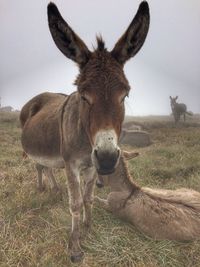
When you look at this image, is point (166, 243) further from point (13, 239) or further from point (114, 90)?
point (114, 90)

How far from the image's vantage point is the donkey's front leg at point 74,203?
15.2 ft

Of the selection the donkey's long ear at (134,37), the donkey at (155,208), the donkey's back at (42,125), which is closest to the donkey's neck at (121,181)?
the donkey at (155,208)

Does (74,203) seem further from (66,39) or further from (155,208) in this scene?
(66,39)

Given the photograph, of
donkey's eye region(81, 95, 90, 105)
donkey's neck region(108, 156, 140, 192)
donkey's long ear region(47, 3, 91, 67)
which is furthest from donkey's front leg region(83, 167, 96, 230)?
donkey's long ear region(47, 3, 91, 67)

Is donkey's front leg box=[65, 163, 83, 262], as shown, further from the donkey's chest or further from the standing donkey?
the donkey's chest

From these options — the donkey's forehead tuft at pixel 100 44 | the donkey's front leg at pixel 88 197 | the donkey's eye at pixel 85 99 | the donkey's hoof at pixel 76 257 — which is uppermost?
the donkey's forehead tuft at pixel 100 44

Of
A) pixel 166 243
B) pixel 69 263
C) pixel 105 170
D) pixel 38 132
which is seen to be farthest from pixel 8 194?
pixel 105 170

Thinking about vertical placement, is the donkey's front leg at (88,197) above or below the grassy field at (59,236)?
above

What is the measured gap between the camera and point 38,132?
5984 mm

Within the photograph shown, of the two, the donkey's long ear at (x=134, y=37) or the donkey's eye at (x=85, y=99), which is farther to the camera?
the donkey's long ear at (x=134, y=37)

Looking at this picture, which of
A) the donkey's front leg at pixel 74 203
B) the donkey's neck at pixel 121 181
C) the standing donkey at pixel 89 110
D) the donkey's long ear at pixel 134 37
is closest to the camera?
the standing donkey at pixel 89 110

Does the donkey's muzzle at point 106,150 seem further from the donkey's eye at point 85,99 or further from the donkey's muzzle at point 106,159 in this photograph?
the donkey's eye at point 85,99

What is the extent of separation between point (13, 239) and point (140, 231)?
5.81 ft

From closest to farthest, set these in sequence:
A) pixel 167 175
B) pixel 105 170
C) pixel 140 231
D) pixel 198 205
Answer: pixel 105 170
pixel 140 231
pixel 198 205
pixel 167 175
